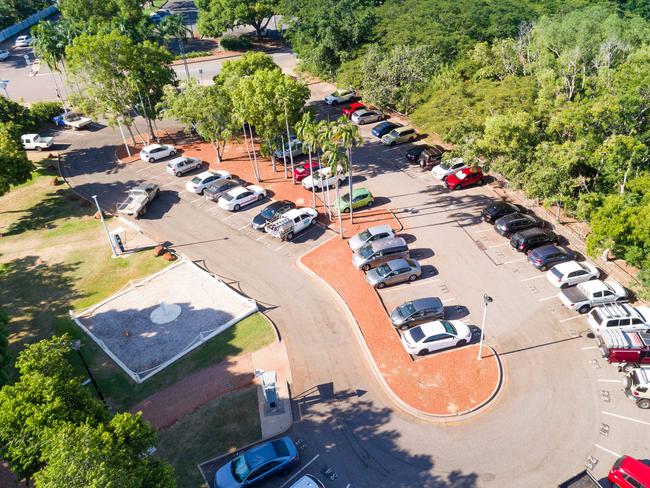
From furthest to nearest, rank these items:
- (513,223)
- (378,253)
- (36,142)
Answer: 1. (36,142)
2. (513,223)
3. (378,253)

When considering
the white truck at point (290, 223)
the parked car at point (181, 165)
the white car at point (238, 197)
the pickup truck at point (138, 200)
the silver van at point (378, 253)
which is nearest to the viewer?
the silver van at point (378, 253)

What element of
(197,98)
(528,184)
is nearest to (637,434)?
(528,184)

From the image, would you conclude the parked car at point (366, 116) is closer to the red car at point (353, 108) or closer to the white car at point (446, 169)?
the red car at point (353, 108)

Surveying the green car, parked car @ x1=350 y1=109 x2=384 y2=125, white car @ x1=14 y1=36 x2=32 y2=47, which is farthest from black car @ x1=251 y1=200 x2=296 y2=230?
white car @ x1=14 y1=36 x2=32 y2=47

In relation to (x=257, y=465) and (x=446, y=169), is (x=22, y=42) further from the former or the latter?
(x=257, y=465)

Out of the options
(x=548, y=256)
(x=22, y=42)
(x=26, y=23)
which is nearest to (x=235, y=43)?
(x=22, y=42)

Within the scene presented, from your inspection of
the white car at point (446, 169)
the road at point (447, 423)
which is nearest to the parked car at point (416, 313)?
the road at point (447, 423)
